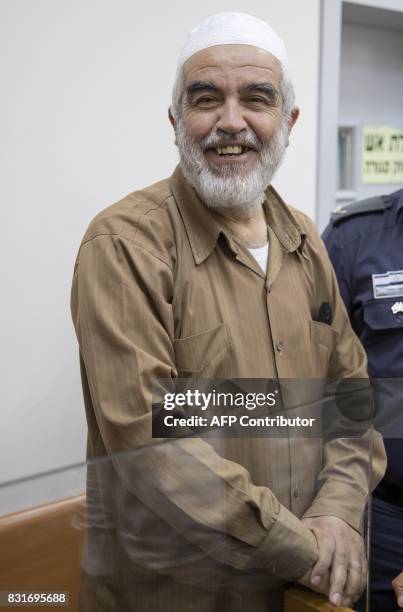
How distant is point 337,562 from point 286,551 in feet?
0.23

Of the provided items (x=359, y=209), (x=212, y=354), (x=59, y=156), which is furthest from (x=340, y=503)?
(x=59, y=156)

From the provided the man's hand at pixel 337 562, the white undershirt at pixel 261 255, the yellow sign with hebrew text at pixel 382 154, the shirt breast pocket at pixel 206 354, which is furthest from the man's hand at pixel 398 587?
the yellow sign with hebrew text at pixel 382 154

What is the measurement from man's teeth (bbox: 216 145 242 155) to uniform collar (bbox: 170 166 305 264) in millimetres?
78

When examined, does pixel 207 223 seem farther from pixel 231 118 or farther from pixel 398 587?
pixel 398 587

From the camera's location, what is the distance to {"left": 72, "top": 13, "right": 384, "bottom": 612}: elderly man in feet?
2.43

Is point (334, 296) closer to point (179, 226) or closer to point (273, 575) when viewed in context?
point (179, 226)

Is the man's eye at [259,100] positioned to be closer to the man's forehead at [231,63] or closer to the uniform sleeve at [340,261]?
the man's forehead at [231,63]

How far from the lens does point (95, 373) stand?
35.1 inches

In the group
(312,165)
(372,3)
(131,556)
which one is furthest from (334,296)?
(372,3)

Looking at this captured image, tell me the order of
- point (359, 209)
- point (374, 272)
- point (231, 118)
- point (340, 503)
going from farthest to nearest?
point (359, 209), point (374, 272), point (231, 118), point (340, 503)

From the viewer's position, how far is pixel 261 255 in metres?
A: 1.15

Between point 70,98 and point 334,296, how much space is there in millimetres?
807

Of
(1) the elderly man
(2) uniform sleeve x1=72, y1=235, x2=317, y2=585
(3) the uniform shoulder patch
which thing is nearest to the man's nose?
(1) the elderly man

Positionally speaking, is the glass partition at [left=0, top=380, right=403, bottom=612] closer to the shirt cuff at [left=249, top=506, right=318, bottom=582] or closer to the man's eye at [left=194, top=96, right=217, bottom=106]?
the shirt cuff at [left=249, top=506, right=318, bottom=582]
